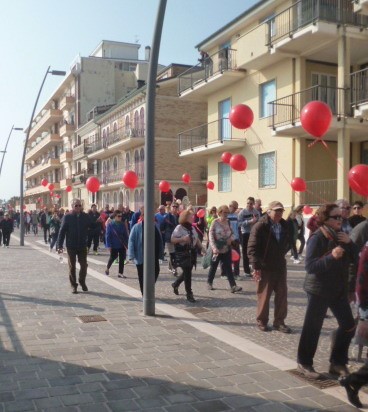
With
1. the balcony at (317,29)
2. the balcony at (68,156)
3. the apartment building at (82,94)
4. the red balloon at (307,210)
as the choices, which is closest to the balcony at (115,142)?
the apartment building at (82,94)

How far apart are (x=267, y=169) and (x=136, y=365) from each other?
16488mm

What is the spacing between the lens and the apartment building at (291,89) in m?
17.3

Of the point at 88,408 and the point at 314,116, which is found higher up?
the point at 314,116

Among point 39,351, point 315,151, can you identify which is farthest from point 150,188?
point 315,151

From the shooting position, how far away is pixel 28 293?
9484 millimetres

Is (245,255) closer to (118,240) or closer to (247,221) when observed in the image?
(247,221)

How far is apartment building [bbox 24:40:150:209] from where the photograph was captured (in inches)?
2073

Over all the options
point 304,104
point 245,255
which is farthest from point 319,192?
point 245,255

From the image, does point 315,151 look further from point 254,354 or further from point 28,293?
point 254,354

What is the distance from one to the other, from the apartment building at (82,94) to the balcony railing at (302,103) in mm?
30759

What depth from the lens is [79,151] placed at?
162ft

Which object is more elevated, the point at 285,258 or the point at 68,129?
the point at 68,129

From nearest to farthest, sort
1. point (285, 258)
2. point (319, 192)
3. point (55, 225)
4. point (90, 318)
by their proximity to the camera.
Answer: point (285, 258), point (90, 318), point (55, 225), point (319, 192)

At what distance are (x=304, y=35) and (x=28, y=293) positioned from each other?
12.9 metres
